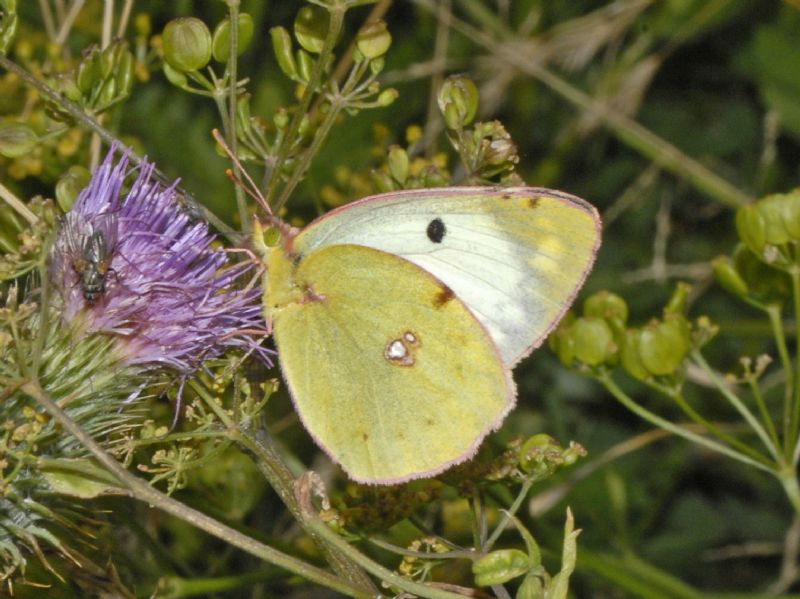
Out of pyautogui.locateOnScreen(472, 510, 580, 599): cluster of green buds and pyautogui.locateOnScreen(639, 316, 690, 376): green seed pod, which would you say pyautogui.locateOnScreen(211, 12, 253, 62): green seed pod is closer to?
pyautogui.locateOnScreen(639, 316, 690, 376): green seed pod

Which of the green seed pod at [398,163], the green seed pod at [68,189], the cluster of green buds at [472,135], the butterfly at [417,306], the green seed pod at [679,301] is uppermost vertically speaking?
the cluster of green buds at [472,135]

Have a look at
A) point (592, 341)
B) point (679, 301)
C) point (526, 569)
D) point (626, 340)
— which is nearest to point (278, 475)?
point (526, 569)

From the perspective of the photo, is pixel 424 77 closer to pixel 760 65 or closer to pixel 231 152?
pixel 760 65

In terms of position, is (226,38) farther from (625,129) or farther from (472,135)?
(625,129)

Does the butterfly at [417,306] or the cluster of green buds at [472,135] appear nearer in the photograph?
the butterfly at [417,306]

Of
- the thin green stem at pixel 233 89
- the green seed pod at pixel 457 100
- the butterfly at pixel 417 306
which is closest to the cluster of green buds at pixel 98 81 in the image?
the thin green stem at pixel 233 89

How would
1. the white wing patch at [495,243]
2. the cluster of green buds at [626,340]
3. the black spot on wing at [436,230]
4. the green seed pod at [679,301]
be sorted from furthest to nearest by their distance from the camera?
the green seed pod at [679,301] < the cluster of green buds at [626,340] < the black spot on wing at [436,230] < the white wing patch at [495,243]

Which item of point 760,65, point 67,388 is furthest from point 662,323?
point 760,65

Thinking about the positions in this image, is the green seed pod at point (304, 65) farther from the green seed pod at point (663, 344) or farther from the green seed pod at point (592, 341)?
the green seed pod at point (663, 344)
